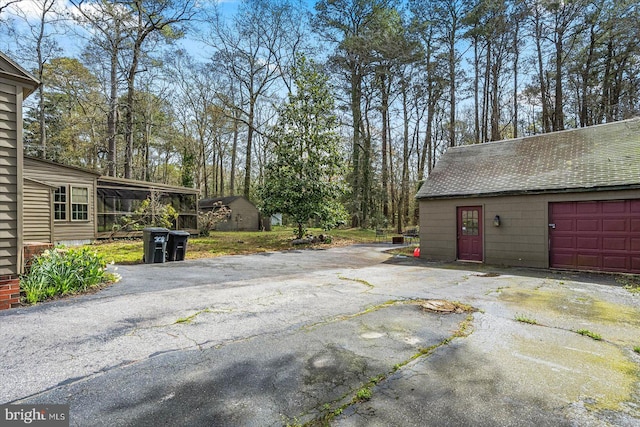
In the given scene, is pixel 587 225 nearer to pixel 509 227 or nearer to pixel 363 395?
pixel 509 227

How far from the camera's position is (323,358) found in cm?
283

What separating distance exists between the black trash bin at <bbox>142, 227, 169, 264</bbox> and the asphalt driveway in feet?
10.1

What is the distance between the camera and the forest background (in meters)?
16.6

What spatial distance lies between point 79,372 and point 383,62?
23128 mm

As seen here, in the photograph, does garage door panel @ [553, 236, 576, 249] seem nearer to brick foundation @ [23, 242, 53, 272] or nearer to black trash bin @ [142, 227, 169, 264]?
black trash bin @ [142, 227, 169, 264]

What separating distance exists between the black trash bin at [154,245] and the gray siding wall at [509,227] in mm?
8361

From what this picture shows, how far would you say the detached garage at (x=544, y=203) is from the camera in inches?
312

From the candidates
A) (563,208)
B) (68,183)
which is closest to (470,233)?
(563,208)

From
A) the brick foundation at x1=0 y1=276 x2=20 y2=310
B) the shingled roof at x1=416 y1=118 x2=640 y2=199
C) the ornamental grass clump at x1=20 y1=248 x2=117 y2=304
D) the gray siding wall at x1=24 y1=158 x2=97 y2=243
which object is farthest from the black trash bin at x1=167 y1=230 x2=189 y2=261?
the shingled roof at x1=416 y1=118 x2=640 y2=199

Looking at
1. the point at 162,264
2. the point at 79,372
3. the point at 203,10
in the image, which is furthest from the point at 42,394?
the point at 203,10

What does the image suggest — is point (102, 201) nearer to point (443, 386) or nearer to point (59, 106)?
point (59, 106)

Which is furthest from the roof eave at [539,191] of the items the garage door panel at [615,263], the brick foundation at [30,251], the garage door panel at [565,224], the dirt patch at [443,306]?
the brick foundation at [30,251]

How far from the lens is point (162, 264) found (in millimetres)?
8195

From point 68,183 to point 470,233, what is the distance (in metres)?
14.9
